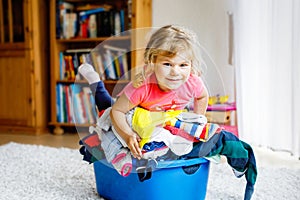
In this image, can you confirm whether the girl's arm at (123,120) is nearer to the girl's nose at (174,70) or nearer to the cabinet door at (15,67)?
the girl's nose at (174,70)

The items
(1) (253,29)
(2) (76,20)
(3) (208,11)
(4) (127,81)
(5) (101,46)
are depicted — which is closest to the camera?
(4) (127,81)

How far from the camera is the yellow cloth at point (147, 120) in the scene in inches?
37.2

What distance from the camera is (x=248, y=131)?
1.92m

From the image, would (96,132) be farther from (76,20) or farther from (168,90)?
(76,20)

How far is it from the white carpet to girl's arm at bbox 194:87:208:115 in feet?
1.02

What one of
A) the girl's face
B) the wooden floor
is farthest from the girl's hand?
the wooden floor

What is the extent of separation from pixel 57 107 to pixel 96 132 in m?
1.47

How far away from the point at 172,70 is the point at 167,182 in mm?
305

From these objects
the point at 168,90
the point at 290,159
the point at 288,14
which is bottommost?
the point at 290,159

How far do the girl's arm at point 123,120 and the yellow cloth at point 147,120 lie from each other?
17mm

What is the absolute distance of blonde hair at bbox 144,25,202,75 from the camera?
92 cm

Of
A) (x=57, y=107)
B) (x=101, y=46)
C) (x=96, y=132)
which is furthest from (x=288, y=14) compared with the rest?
(x=57, y=107)

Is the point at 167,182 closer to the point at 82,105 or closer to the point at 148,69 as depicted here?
the point at 148,69

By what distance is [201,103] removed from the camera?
102 centimetres
